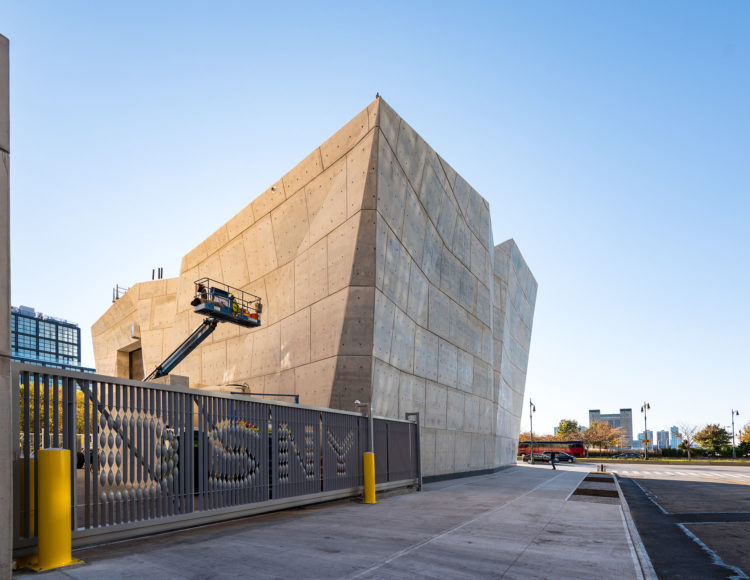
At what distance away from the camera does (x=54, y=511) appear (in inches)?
268

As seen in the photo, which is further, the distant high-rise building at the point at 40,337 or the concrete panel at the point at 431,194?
the distant high-rise building at the point at 40,337

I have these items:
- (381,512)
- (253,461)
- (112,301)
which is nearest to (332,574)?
(253,461)

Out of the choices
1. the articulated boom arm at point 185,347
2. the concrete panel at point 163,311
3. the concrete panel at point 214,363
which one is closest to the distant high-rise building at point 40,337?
the concrete panel at point 163,311

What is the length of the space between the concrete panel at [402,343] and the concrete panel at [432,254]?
11.4 feet

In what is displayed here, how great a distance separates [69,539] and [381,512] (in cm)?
755

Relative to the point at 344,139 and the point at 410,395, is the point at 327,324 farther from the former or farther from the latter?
the point at 344,139

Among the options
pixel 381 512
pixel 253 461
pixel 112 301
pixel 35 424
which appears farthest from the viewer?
pixel 112 301

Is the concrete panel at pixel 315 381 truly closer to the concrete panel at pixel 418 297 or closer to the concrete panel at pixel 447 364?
the concrete panel at pixel 418 297

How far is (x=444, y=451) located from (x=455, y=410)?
3104 millimetres

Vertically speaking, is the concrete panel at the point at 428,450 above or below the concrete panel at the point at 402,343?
below

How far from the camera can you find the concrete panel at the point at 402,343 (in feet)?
75.6

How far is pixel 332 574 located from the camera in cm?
666

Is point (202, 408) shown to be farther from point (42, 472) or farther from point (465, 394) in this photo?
point (465, 394)

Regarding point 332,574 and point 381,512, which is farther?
point 381,512
